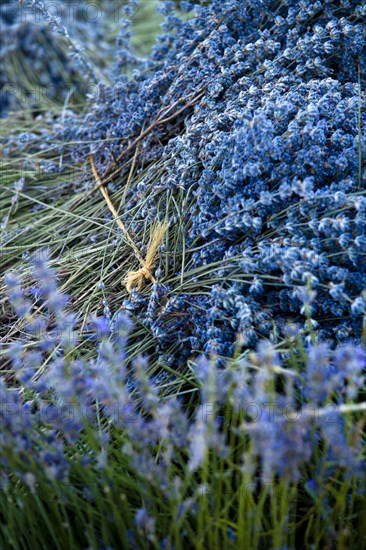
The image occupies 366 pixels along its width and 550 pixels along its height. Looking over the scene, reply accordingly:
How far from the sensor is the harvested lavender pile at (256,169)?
1.37 meters

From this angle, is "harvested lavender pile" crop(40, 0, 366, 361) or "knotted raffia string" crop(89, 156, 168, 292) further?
"knotted raffia string" crop(89, 156, 168, 292)

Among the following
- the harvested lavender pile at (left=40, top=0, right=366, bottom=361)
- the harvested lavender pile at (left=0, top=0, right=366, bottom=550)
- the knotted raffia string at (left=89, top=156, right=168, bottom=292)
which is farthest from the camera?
the knotted raffia string at (left=89, top=156, right=168, bottom=292)

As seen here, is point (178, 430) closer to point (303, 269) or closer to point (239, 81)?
point (303, 269)

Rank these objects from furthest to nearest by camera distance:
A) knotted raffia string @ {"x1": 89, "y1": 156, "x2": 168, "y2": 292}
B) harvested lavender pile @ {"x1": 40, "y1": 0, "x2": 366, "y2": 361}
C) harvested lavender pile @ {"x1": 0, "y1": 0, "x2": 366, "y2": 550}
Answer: knotted raffia string @ {"x1": 89, "y1": 156, "x2": 168, "y2": 292} < harvested lavender pile @ {"x1": 40, "y1": 0, "x2": 366, "y2": 361} < harvested lavender pile @ {"x1": 0, "y1": 0, "x2": 366, "y2": 550}

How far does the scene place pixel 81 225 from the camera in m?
1.88

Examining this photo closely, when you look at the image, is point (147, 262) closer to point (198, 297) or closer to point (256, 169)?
point (198, 297)

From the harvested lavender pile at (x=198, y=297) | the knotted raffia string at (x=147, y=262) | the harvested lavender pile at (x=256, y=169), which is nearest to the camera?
the harvested lavender pile at (x=198, y=297)

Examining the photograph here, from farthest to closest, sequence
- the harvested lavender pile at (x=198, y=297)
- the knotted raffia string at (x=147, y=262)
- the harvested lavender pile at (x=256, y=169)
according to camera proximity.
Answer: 1. the knotted raffia string at (x=147, y=262)
2. the harvested lavender pile at (x=256, y=169)
3. the harvested lavender pile at (x=198, y=297)

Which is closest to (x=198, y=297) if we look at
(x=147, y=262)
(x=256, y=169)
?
(x=147, y=262)

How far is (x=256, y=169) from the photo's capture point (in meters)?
1.44

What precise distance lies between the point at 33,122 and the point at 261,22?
0.98 metres

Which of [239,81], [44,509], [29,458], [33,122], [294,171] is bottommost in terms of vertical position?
[44,509]

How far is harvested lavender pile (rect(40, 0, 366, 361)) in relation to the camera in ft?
4.50

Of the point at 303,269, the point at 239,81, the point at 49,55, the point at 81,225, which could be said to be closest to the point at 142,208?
the point at 81,225
